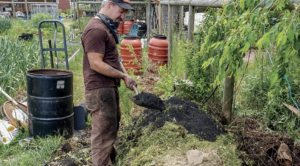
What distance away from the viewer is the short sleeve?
101 inches

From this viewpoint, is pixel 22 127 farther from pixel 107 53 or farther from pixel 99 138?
pixel 107 53

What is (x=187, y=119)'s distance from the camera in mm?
3232

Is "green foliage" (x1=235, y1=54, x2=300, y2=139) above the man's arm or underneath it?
underneath

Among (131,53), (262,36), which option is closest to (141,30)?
(131,53)

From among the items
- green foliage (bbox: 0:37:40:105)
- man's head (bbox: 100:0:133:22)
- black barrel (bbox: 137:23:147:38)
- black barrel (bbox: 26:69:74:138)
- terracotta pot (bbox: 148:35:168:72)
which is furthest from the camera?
black barrel (bbox: 137:23:147:38)

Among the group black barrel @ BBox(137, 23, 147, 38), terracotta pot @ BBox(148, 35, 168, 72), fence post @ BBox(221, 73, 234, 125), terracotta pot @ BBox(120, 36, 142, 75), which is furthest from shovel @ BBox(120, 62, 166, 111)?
black barrel @ BBox(137, 23, 147, 38)

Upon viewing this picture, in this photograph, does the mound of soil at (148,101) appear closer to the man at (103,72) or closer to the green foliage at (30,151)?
the man at (103,72)

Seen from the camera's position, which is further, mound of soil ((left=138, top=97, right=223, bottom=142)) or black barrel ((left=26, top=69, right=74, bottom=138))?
black barrel ((left=26, top=69, right=74, bottom=138))

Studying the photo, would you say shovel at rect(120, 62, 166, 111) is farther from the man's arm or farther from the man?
the man's arm

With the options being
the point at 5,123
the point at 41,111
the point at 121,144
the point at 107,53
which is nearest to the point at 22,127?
the point at 5,123

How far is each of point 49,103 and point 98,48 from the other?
1473mm

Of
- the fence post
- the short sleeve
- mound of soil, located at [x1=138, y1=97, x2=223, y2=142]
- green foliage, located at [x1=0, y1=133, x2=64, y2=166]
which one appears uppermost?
the short sleeve

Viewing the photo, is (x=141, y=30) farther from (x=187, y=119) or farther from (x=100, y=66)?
(x=100, y=66)

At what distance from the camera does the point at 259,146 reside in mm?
2838
